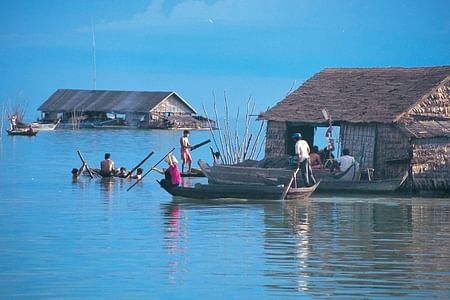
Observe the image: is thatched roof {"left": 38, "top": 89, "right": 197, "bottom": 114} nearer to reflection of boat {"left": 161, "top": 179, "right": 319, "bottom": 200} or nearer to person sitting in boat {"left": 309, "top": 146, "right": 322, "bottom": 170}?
person sitting in boat {"left": 309, "top": 146, "right": 322, "bottom": 170}

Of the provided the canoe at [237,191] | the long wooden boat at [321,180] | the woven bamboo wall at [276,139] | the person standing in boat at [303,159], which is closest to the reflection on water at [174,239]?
the canoe at [237,191]

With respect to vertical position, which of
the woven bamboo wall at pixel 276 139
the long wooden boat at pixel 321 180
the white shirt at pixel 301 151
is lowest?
the long wooden boat at pixel 321 180

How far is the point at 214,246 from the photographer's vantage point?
16.5m

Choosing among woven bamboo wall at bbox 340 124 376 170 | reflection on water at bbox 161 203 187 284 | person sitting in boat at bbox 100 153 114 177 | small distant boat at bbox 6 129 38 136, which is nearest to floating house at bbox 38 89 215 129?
small distant boat at bbox 6 129 38 136

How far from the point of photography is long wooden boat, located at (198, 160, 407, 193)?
77.7 feet

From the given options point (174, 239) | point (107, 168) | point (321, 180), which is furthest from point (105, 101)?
point (174, 239)

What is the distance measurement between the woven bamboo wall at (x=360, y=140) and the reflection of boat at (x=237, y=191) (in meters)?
2.53

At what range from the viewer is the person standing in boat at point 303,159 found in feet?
74.9

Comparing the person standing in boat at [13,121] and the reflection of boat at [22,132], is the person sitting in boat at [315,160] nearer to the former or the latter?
the reflection of boat at [22,132]

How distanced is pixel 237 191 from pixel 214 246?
5998mm

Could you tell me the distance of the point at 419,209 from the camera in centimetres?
2205

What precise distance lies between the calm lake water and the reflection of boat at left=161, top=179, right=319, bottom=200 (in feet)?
0.71

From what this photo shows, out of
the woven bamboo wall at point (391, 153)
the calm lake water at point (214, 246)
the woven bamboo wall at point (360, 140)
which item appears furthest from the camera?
the woven bamboo wall at point (360, 140)

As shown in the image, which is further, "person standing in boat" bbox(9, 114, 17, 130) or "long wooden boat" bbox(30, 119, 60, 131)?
"long wooden boat" bbox(30, 119, 60, 131)
